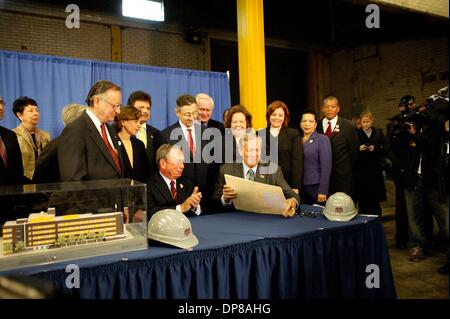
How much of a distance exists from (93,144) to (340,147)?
93.1 inches

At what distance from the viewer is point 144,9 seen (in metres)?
7.33

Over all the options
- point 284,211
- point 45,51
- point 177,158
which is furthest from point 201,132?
point 45,51

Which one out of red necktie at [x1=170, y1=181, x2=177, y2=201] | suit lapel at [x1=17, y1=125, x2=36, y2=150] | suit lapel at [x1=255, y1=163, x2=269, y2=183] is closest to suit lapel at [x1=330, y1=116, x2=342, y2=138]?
suit lapel at [x1=255, y1=163, x2=269, y2=183]

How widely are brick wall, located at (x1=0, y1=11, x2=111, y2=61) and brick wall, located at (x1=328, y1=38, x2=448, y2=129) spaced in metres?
6.63

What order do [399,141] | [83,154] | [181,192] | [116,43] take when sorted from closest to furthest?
1. [83,154]
2. [181,192]
3. [399,141]
4. [116,43]

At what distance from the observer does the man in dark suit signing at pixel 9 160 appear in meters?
2.70

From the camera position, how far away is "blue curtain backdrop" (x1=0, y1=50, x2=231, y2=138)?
15.0ft

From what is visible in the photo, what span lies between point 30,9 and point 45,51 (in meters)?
0.81

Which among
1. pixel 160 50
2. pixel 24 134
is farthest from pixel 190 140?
pixel 160 50

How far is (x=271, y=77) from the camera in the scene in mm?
9938

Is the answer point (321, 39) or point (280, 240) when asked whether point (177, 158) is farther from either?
point (321, 39)

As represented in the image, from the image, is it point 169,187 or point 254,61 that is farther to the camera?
point 254,61

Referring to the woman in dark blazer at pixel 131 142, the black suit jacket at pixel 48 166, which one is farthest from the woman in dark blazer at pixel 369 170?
the black suit jacket at pixel 48 166

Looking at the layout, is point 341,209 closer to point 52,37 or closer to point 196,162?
point 196,162
